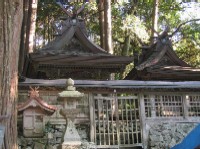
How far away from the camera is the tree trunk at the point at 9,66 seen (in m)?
Result: 5.38

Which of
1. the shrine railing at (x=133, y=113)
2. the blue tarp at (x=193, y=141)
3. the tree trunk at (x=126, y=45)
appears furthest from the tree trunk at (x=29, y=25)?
the blue tarp at (x=193, y=141)

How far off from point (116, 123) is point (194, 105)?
2.80m

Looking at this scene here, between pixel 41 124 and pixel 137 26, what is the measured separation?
9009 mm

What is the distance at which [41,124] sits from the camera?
32.0 ft

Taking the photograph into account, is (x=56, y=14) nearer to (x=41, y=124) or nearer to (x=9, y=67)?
(x=41, y=124)

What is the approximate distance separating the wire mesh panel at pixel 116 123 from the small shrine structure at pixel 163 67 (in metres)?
Result: 1.66

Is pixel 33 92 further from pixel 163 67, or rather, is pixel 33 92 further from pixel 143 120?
pixel 163 67

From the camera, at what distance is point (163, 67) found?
12234 millimetres

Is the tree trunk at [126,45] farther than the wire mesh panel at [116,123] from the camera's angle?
Yes

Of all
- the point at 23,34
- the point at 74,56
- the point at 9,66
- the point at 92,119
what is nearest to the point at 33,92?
the point at 92,119

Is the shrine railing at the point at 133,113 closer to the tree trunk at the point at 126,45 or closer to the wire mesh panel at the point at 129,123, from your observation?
the wire mesh panel at the point at 129,123

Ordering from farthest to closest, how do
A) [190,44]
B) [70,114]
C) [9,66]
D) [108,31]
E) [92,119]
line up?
[190,44] → [108,31] → [92,119] → [70,114] → [9,66]

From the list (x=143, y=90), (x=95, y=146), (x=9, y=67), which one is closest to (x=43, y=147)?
(x=95, y=146)

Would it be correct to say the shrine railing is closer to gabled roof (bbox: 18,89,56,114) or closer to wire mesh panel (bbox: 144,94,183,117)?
wire mesh panel (bbox: 144,94,183,117)
